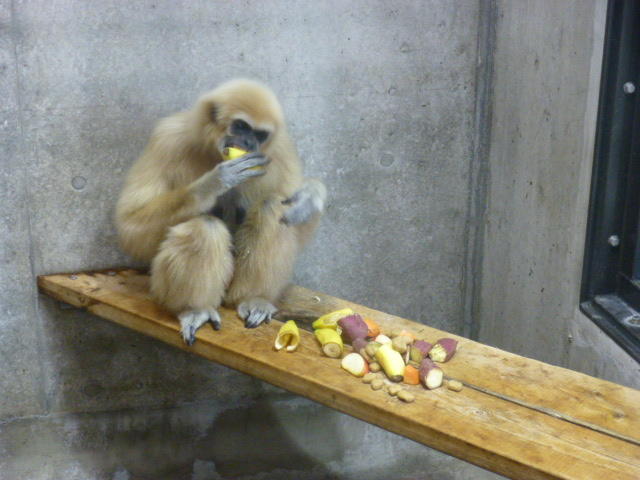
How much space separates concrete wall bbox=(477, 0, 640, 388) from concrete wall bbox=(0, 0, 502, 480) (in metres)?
0.18

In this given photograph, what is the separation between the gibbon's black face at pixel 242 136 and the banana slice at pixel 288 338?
72 centimetres

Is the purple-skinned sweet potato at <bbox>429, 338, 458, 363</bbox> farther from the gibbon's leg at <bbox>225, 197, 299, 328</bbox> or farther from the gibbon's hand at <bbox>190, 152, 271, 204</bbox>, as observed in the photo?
the gibbon's hand at <bbox>190, 152, 271, 204</bbox>

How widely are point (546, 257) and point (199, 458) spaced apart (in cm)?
209

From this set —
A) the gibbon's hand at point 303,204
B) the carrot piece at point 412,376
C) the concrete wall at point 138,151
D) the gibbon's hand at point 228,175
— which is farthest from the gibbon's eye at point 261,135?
the carrot piece at point 412,376

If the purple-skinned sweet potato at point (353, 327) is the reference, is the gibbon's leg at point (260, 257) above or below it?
above

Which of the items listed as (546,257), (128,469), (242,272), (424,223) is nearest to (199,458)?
(128,469)

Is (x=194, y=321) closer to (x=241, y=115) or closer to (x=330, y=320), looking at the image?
(x=330, y=320)

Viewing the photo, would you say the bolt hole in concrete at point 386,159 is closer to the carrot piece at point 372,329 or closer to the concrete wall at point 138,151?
the concrete wall at point 138,151

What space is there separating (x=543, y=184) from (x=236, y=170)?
1463 millimetres

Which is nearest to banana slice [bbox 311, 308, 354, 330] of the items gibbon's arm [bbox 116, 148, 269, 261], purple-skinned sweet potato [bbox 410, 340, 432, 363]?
purple-skinned sweet potato [bbox 410, 340, 432, 363]

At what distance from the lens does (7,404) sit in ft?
11.9

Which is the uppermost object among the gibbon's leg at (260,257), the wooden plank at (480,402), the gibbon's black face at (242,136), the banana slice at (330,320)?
the gibbon's black face at (242,136)

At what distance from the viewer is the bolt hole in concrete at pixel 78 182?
347 centimetres

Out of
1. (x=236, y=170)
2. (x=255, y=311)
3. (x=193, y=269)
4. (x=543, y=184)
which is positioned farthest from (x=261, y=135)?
(x=543, y=184)
